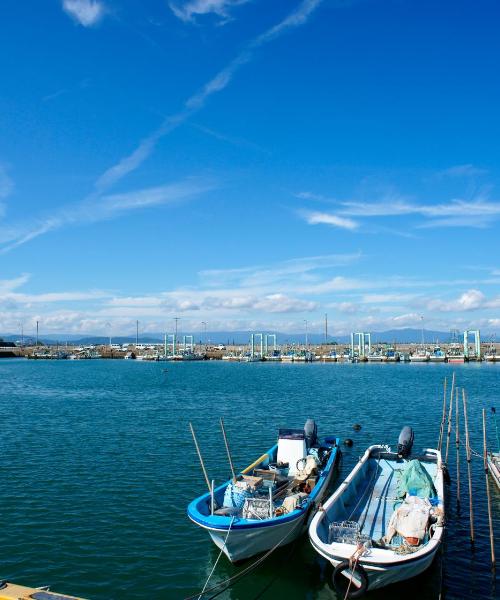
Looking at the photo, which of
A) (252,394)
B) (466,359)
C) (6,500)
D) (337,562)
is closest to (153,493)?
(6,500)

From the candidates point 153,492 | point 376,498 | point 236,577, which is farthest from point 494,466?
point 153,492

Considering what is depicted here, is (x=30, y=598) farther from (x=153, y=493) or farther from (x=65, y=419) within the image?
(x=65, y=419)

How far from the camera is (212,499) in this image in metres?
17.1

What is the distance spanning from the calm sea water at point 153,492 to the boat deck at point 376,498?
6.81 feet

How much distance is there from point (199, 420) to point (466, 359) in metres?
123

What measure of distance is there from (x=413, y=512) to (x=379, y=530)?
214 centimetres

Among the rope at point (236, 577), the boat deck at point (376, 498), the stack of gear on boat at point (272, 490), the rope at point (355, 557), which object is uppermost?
the stack of gear on boat at point (272, 490)

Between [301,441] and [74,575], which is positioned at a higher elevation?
[301,441]

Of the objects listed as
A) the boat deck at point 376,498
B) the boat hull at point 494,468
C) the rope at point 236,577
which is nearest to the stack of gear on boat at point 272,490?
the rope at point 236,577

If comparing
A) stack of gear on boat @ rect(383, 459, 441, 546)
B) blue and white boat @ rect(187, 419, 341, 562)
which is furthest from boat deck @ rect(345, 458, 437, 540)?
blue and white boat @ rect(187, 419, 341, 562)

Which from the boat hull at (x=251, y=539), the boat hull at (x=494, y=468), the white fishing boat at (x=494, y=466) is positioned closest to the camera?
the boat hull at (x=251, y=539)

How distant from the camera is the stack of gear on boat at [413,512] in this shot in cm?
1612

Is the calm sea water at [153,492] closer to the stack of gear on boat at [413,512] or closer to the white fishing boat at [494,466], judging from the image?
the white fishing boat at [494,466]

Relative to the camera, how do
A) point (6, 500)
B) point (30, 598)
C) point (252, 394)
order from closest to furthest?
point (30, 598), point (6, 500), point (252, 394)
